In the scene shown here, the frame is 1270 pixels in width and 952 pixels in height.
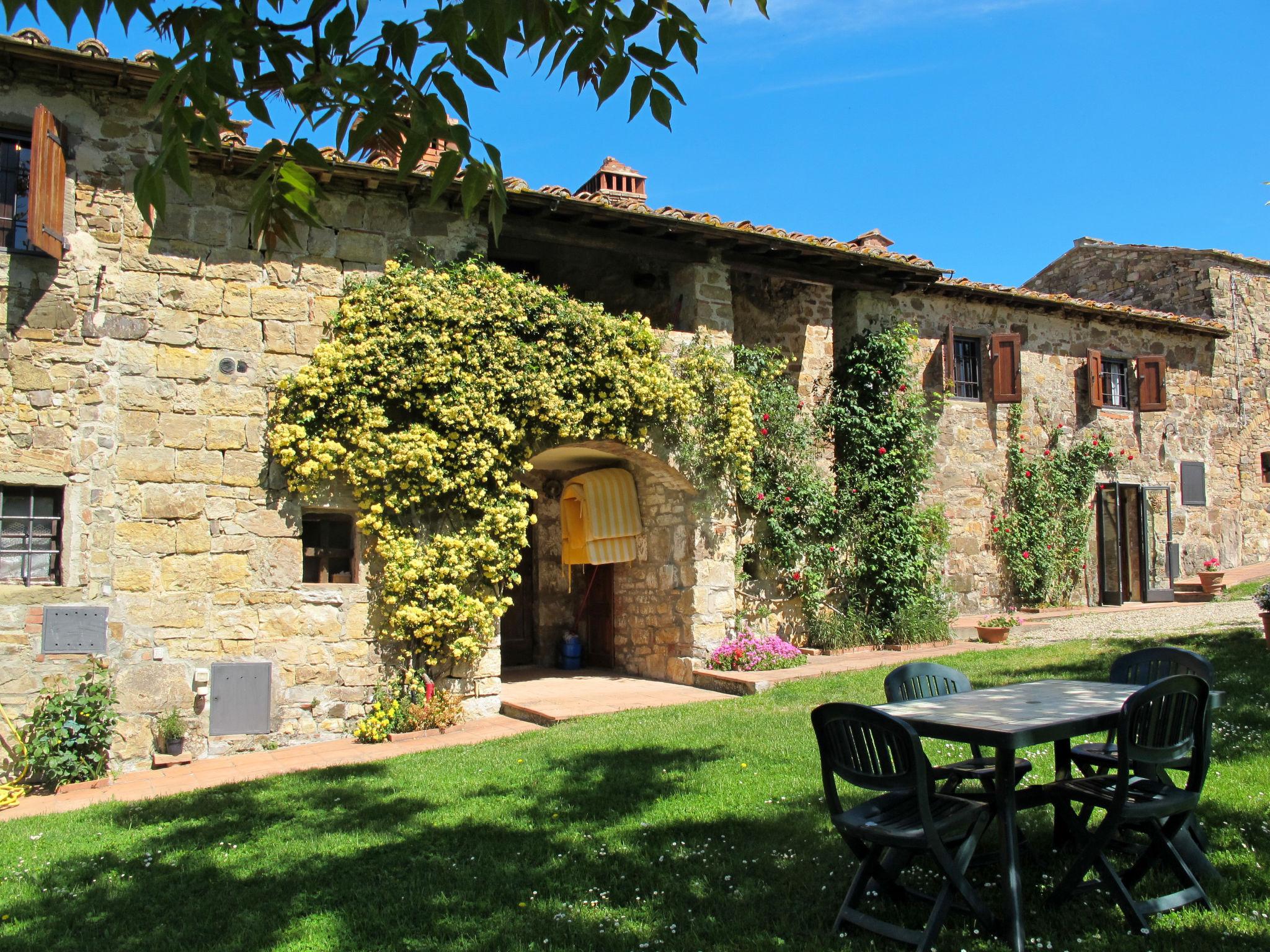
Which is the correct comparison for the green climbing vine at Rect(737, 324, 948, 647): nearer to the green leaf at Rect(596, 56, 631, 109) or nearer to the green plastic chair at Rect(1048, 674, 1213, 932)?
the green plastic chair at Rect(1048, 674, 1213, 932)

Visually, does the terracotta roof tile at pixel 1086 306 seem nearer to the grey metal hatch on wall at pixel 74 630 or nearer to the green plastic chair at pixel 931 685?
the green plastic chair at pixel 931 685

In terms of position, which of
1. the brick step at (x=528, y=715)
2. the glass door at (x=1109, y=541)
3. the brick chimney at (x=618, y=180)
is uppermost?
the brick chimney at (x=618, y=180)

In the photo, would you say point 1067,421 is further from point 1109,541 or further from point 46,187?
point 46,187

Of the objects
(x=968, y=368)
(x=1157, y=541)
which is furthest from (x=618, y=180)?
(x=1157, y=541)

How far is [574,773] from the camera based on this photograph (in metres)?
6.25

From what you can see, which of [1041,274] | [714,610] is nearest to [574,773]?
[714,610]

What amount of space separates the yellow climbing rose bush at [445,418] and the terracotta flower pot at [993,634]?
5.41 m

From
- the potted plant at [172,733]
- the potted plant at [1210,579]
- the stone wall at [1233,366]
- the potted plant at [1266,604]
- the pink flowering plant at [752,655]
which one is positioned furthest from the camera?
the stone wall at [1233,366]

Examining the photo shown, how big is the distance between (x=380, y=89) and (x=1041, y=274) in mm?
19585

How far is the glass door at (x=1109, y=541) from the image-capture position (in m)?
14.3

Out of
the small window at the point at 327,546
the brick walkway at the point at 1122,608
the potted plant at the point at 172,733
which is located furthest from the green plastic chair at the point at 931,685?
the brick walkway at the point at 1122,608

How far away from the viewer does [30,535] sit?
7375 millimetres

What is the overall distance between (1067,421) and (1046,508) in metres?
1.53

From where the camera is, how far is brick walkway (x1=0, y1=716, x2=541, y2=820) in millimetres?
6656
